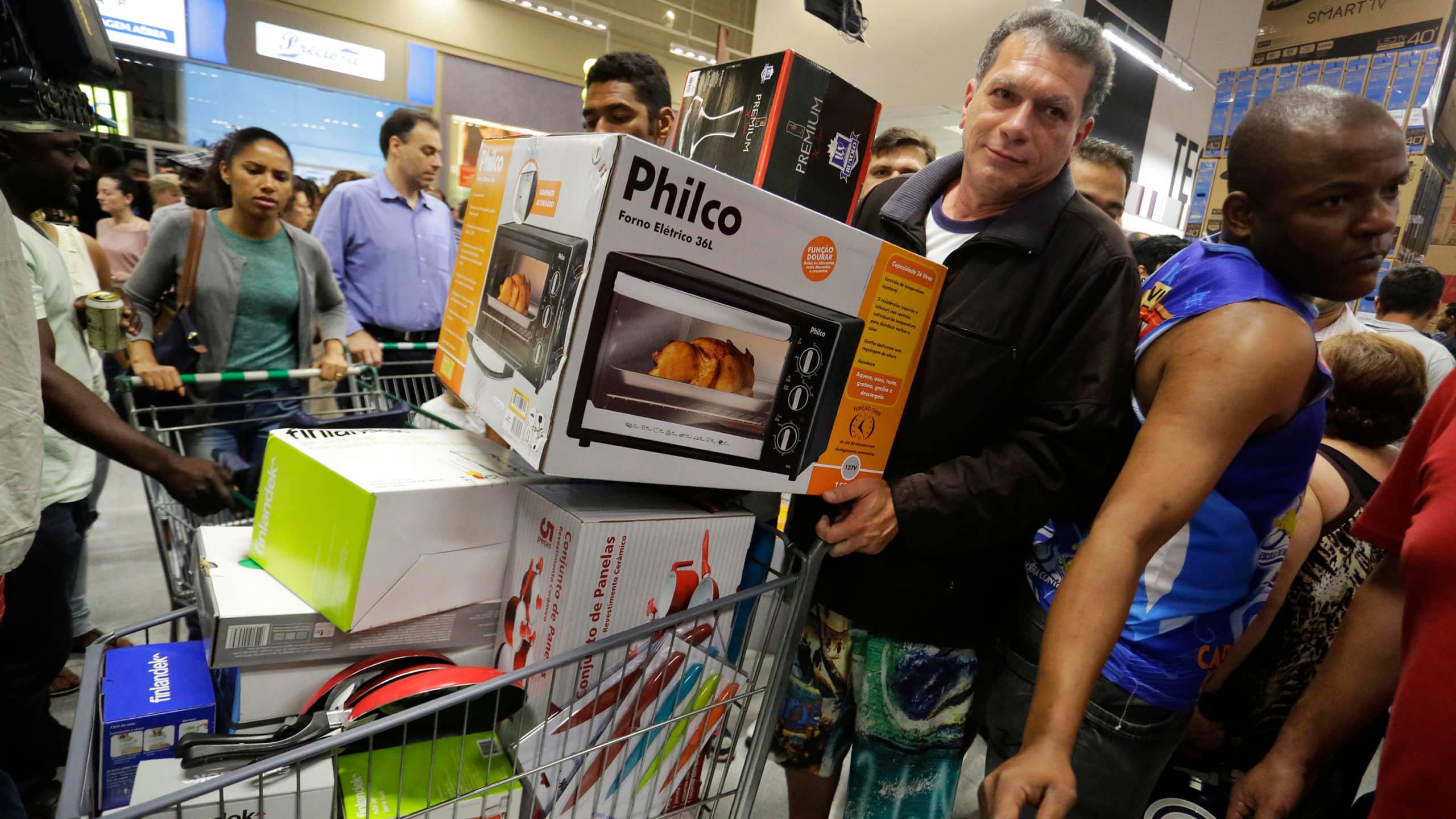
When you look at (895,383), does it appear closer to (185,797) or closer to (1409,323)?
(185,797)

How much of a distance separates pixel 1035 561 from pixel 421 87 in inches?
394

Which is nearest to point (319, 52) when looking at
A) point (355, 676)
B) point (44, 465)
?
point (44, 465)

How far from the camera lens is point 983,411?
124 centimetres

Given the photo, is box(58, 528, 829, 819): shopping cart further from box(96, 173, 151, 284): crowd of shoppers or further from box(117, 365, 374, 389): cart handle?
box(96, 173, 151, 284): crowd of shoppers

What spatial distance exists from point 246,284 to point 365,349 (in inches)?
17.5

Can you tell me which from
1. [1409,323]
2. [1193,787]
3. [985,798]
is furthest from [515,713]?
[1409,323]

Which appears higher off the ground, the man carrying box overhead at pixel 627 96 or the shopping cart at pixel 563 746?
the man carrying box overhead at pixel 627 96

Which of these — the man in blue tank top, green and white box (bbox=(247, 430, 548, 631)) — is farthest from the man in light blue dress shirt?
the man in blue tank top

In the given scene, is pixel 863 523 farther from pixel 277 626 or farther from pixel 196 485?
pixel 196 485

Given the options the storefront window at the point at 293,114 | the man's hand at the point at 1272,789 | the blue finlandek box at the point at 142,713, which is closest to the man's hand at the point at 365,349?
the blue finlandek box at the point at 142,713

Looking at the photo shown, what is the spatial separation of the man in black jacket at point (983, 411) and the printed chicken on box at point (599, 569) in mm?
194

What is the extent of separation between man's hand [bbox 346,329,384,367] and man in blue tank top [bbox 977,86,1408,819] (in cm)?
239

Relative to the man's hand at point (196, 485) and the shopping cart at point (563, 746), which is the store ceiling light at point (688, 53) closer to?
the man's hand at point (196, 485)

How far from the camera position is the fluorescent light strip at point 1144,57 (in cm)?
498
